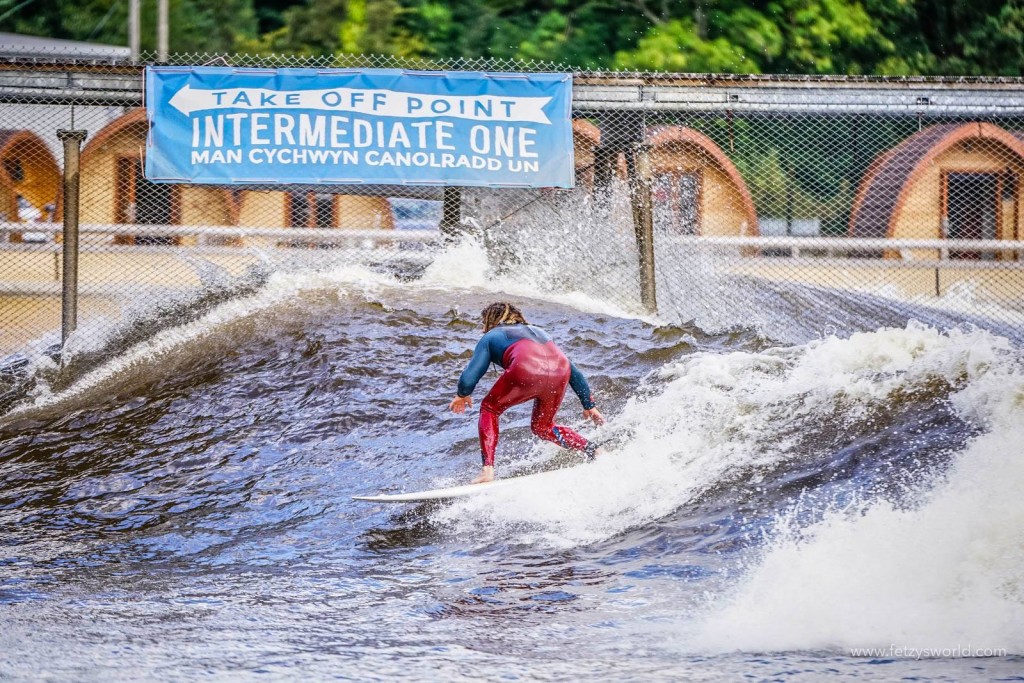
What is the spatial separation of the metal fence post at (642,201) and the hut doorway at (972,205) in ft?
25.6

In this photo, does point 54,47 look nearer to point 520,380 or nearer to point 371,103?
point 371,103

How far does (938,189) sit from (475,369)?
11476 millimetres

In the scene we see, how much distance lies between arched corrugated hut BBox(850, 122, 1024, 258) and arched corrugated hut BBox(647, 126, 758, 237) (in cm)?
172

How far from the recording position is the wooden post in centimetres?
1054

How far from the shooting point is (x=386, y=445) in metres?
8.53

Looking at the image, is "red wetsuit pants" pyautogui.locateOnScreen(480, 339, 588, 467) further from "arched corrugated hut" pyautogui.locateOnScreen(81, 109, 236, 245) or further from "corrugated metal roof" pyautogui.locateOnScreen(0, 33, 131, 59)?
"corrugated metal roof" pyautogui.locateOnScreen(0, 33, 131, 59)

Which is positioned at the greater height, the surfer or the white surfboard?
the surfer

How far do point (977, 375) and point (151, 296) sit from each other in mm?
7258

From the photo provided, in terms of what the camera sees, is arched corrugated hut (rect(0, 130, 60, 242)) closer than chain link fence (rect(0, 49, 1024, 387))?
No

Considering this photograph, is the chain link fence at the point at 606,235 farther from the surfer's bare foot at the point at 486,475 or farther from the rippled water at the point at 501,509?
the surfer's bare foot at the point at 486,475

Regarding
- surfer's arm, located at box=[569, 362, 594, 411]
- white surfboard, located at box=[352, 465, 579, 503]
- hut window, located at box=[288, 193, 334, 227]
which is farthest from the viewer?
hut window, located at box=[288, 193, 334, 227]

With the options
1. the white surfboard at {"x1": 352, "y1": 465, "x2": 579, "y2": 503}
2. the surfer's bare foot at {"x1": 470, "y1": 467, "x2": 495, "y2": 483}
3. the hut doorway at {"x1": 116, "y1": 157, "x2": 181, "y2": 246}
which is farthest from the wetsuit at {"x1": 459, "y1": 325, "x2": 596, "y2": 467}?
the hut doorway at {"x1": 116, "y1": 157, "x2": 181, "y2": 246}

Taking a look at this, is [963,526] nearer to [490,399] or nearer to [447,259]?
[490,399]

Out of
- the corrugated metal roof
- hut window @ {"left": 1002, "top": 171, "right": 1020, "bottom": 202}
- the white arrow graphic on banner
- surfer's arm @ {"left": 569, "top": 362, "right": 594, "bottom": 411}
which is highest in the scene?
the corrugated metal roof
